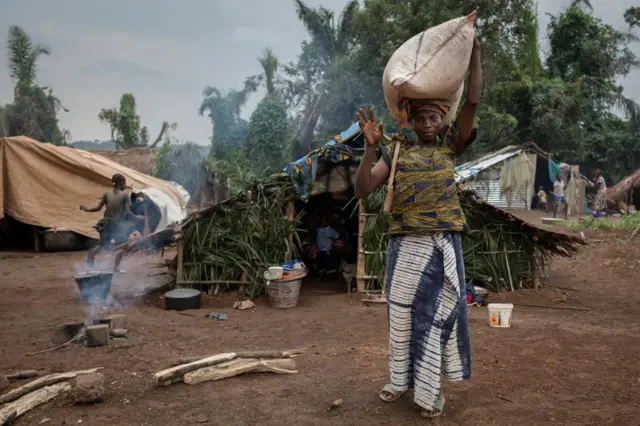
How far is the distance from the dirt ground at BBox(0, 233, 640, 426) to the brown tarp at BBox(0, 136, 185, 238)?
4.21 m

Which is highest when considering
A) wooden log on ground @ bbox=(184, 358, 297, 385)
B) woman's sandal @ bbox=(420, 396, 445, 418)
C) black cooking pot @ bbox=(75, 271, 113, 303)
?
black cooking pot @ bbox=(75, 271, 113, 303)

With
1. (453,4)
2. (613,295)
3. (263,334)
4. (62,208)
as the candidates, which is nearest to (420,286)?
(263,334)

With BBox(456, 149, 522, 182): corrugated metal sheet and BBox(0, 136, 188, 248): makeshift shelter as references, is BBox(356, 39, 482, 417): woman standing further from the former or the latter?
BBox(456, 149, 522, 182): corrugated metal sheet

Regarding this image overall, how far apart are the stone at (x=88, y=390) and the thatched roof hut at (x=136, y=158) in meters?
16.7

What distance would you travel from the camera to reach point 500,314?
5.36 meters

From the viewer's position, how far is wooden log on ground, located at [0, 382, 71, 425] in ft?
9.97

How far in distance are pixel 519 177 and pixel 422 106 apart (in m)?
16.3

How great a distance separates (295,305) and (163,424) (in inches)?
148

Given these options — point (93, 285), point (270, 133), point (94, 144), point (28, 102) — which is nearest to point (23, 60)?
point (28, 102)

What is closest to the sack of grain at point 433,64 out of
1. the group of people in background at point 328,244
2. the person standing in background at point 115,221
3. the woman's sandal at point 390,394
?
the woman's sandal at point 390,394

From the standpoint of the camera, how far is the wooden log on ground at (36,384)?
10.9 ft

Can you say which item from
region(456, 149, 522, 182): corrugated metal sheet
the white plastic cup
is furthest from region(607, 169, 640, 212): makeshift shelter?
the white plastic cup

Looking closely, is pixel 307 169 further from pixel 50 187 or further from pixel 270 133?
pixel 270 133

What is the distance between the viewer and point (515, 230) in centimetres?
742
